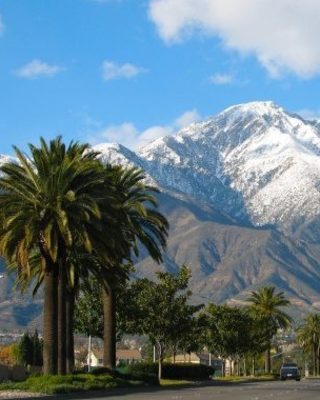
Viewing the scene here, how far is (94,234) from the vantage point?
5009cm

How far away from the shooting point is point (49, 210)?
4862 cm

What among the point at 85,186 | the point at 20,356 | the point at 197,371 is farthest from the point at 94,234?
the point at 20,356

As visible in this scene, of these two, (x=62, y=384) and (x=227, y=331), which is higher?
(x=227, y=331)

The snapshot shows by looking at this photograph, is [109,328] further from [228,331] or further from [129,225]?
[228,331]

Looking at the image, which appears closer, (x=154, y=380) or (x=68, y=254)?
(x=68, y=254)

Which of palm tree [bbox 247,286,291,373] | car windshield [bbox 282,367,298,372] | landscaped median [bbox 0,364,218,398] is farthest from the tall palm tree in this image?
palm tree [bbox 247,286,291,373]

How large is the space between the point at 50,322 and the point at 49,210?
6803mm

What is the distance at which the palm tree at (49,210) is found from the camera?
158 ft

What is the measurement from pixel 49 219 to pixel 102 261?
23.7 ft

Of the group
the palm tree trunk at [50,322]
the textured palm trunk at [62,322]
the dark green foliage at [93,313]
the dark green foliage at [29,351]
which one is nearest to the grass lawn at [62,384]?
the palm tree trunk at [50,322]

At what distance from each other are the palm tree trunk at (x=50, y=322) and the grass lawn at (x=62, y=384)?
174 cm

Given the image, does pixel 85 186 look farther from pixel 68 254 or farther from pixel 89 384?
pixel 89 384

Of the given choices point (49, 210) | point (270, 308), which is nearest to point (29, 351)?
point (270, 308)

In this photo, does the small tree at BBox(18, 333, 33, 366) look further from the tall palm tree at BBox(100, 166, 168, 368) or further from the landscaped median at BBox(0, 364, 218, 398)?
the tall palm tree at BBox(100, 166, 168, 368)
